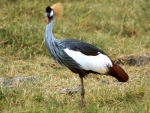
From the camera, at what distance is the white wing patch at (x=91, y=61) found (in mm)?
5295

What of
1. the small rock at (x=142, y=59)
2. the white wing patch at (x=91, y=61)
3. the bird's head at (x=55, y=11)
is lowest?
the small rock at (x=142, y=59)

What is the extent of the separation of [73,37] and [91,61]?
3548 millimetres

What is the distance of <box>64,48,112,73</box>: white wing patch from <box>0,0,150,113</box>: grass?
16.2 inches

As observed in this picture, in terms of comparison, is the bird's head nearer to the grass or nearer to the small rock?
the grass

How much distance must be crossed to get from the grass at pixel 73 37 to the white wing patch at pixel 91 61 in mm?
411

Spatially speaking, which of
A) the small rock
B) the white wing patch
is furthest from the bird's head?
the small rock

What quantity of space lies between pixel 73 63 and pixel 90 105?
51 centimetres

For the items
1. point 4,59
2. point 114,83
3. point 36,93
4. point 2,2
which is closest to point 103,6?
point 2,2

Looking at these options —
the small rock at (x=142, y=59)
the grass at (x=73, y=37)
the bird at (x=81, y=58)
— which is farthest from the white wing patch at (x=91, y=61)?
the small rock at (x=142, y=59)

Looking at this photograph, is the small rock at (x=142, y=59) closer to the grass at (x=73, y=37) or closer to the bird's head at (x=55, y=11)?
the grass at (x=73, y=37)

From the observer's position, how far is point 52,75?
6.93m

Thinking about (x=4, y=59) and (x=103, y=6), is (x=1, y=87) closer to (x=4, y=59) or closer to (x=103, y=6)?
(x=4, y=59)

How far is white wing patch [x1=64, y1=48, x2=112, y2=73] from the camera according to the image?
5295mm

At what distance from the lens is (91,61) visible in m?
5.33
